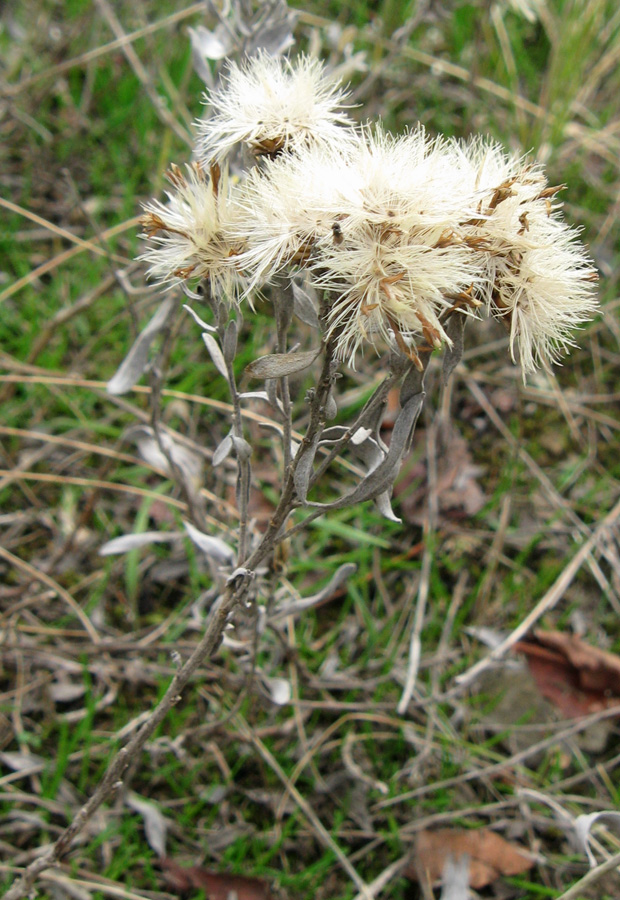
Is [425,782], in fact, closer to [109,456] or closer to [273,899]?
[273,899]

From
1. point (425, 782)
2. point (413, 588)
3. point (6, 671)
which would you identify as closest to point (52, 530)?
point (6, 671)

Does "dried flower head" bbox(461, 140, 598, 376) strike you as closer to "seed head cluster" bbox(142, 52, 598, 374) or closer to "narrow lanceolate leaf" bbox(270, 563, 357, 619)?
"seed head cluster" bbox(142, 52, 598, 374)

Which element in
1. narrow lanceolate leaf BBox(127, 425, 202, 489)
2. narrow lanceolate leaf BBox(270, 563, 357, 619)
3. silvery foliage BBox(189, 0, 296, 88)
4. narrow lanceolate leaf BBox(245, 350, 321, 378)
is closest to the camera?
narrow lanceolate leaf BBox(245, 350, 321, 378)

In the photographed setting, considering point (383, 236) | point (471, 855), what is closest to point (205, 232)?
point (383, 236)

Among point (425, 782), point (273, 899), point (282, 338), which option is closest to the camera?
point (282, 338)

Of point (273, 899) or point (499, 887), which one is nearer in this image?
point (273, 899)

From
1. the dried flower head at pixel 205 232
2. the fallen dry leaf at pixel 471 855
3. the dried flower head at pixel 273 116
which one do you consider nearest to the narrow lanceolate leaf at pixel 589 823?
the fallen dry leaf at pixel 471 855

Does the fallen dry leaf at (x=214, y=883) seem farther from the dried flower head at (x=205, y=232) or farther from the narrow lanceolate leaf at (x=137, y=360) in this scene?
the dried flower head at (x=205, y=232)

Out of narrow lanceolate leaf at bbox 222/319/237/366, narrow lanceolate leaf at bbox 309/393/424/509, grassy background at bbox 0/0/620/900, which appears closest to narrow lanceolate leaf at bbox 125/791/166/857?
grassy background at bbox 0/0/620/900
